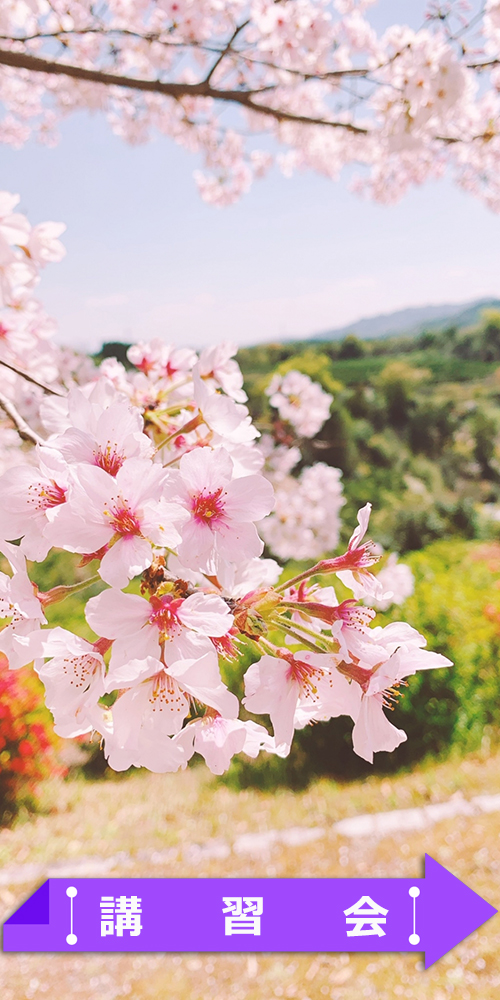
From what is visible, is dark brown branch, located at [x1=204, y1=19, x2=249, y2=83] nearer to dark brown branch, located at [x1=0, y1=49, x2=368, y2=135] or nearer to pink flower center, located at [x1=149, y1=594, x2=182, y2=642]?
dark brown branch, located at [x1=0, y1=49, x2=368, y2=135]

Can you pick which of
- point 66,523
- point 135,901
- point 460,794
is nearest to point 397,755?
point 460,794

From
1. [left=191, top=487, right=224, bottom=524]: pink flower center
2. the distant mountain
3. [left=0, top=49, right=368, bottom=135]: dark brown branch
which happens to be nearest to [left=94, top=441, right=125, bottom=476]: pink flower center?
[left=191, top=487, right=224, bottom=524]: pink flower center

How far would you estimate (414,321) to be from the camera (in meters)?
22.4

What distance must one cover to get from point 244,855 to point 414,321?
21549 mm

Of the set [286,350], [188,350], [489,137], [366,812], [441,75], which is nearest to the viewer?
[188,350]

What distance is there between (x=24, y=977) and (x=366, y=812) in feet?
5.90

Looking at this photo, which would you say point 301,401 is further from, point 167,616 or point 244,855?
point 167,616

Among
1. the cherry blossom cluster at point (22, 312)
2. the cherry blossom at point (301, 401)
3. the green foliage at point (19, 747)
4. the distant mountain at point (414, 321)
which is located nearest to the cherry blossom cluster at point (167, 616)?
the cherry blossom cluster at point (22, 312)

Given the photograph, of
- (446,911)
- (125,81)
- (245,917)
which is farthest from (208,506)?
(446,911)

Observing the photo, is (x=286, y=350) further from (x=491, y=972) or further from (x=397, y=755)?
(x=491, y=972)

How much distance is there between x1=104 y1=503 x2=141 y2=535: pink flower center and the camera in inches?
28.8

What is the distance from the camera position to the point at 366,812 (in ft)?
11.4

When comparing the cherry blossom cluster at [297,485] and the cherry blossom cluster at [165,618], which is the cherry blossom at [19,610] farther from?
the cherry blossom cluster at [297,485]

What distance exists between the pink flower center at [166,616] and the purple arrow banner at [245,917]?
92.2 inches
